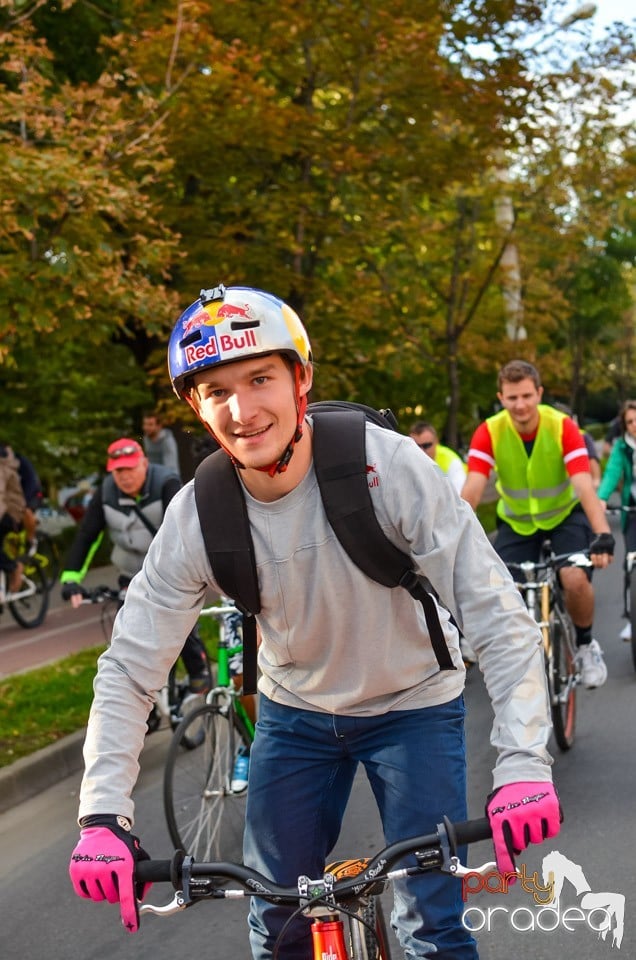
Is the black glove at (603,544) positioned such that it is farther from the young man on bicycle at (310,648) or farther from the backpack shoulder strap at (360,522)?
the backpack shoulder strap at (360,522)

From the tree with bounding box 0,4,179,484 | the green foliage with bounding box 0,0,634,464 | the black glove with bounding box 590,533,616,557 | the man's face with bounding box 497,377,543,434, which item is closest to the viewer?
the black glove with bounding box 590,533,616,557

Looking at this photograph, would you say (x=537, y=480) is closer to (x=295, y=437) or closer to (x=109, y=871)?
(x=295, y=437)

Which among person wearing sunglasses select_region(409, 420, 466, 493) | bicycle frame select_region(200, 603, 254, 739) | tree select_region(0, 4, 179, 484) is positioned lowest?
bicycle frame select_region(200, 603, 254, 739)

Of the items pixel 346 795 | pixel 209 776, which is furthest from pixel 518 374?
pixel 346 795

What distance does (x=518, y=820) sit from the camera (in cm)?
223

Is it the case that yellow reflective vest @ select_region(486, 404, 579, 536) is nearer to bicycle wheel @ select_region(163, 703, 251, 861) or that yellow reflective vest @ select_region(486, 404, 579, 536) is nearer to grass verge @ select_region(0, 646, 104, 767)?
bicycle wheel @ select_region(163, 703, 251, 861)

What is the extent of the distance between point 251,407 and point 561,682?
4478 mm

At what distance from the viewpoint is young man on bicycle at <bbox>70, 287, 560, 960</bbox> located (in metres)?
2.51

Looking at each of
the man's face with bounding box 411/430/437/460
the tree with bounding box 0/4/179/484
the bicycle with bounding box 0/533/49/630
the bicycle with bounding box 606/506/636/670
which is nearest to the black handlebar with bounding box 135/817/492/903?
the tree with bounding box 0/4/179/484

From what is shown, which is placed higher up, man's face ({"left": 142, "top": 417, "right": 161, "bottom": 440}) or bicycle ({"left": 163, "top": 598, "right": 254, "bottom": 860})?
man's face ({"left": 142, "top": 417, "right": 161, "bottom": 440})

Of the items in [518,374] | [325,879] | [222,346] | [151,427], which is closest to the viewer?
[325,879]

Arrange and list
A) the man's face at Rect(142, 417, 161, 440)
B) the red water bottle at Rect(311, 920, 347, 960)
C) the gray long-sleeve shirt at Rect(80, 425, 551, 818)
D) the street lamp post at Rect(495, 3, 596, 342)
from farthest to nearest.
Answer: the street lamp post at Rect(495, 3, 596, 342) < the man's face at Rect(142, 417, 161, 440) < the gray long-sleeve shirt at Rect(80, 425, 551, 818) < the red water bottle at Rect(311, 920, 347, 960)

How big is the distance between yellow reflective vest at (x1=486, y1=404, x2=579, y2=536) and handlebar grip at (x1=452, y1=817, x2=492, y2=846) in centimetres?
465

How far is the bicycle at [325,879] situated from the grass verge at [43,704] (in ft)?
16.1
